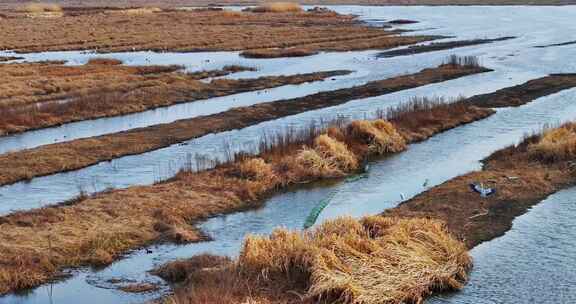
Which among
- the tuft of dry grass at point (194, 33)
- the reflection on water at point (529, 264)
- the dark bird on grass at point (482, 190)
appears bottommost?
the reflection on water at point (529, 264)

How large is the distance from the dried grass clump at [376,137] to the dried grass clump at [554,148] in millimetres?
5448

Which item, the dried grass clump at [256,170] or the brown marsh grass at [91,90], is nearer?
the dried grass clump at [256,170]

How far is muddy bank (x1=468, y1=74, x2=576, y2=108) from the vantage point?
42.4 meters

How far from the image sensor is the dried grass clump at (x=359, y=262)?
1592 centimetres

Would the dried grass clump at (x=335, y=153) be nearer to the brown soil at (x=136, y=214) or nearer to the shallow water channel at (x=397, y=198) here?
the brown soil at (x=136, y=214)

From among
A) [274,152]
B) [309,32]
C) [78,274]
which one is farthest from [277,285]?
[309,32]

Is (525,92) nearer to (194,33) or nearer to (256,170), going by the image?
(256,170)

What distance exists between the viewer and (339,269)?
1627 centimetres

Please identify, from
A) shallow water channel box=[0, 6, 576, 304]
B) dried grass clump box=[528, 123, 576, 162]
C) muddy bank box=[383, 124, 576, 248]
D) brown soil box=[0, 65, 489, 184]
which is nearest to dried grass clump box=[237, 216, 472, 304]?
shallow water channel box=[0, 6, 576, 304]

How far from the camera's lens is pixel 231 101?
44906 millimetres

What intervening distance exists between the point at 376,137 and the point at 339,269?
50.4 ft

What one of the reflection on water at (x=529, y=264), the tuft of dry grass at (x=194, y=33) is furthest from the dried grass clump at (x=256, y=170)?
the tuft of dry grass at (x=194, y=33)

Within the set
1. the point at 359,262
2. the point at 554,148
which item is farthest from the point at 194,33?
the point at 359,262

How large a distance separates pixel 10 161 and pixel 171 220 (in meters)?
10.8
